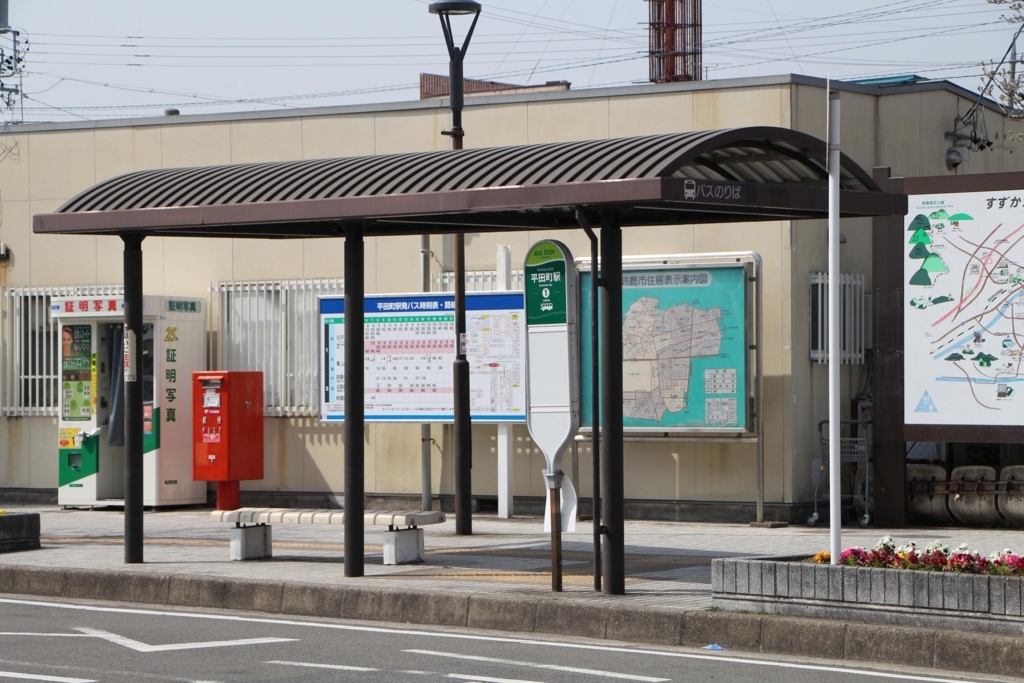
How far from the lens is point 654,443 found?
1819cm

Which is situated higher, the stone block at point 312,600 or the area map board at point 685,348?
the area map board at point 685,348

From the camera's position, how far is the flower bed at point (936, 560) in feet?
32.6

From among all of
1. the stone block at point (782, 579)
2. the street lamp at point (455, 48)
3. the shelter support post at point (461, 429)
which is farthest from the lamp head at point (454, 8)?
the stone block at point (782, 579)

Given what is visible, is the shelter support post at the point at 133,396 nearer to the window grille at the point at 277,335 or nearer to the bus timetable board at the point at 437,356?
the bus timetable board at the point at 437,356

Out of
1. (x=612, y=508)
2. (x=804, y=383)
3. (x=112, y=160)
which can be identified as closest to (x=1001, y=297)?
(x=804, y=383)

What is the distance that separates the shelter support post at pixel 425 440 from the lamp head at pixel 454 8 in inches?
153

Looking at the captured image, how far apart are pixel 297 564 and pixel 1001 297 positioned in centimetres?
803

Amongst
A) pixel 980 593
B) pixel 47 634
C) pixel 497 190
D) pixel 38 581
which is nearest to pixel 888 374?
pixel 497 190

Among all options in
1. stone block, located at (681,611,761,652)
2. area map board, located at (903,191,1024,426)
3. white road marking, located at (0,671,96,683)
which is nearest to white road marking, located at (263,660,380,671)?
white road marking, located at (0,671,96,683)

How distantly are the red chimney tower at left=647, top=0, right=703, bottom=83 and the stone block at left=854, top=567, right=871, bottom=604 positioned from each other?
37096 millimetres

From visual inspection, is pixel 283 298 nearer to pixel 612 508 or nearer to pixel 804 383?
pixel 804 383

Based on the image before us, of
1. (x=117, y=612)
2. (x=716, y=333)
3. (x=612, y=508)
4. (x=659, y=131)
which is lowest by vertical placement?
(x=117, y=612)

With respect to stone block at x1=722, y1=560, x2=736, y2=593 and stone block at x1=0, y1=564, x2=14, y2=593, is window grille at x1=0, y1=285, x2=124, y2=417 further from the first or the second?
stone block at x1=722, y1=560, x2=736, y2=593

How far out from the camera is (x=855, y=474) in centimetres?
1780
